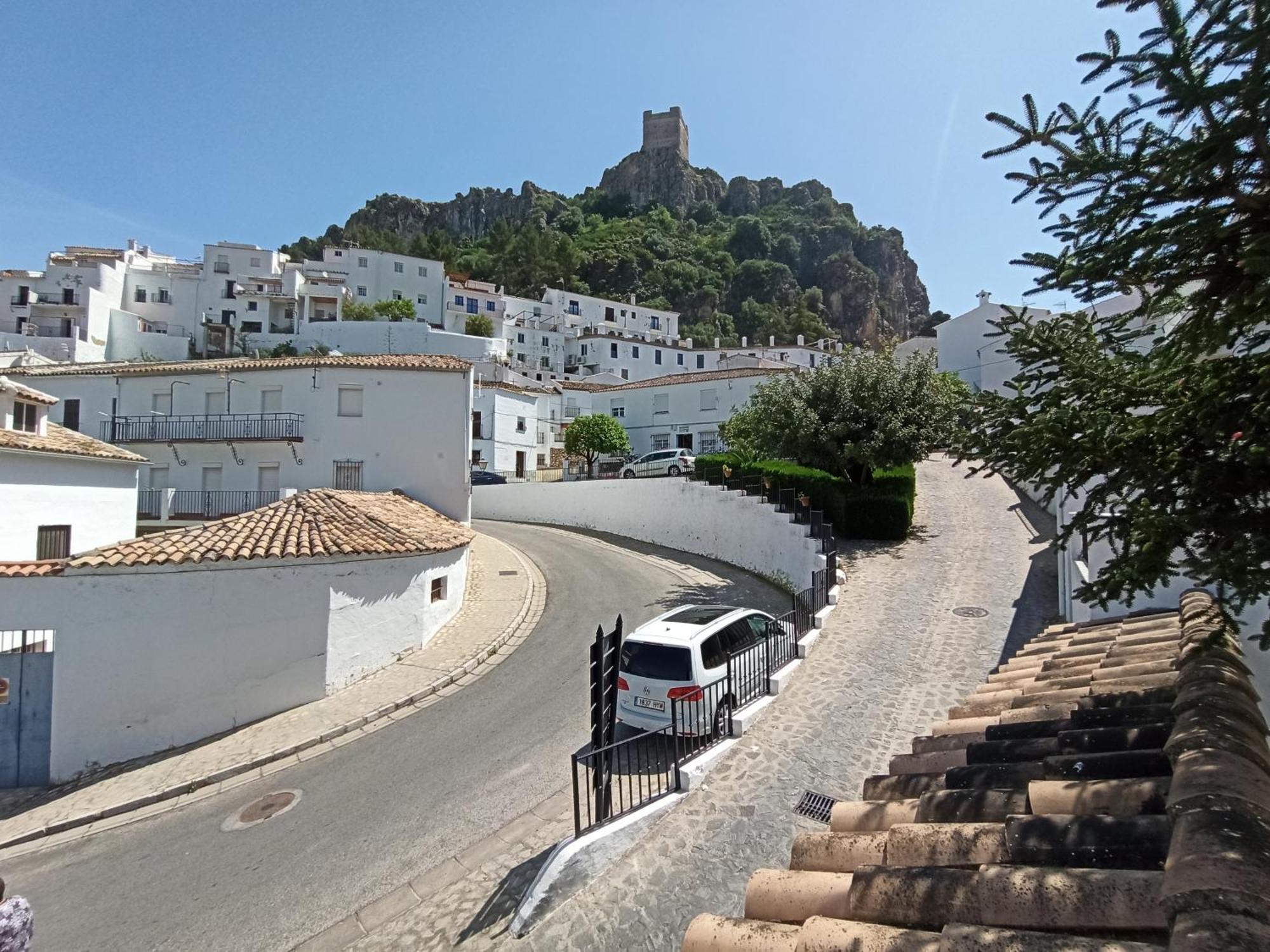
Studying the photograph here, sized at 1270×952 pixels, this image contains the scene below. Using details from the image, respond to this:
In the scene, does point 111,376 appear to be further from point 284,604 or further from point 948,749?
point 948,749

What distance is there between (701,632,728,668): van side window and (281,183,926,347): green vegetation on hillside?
63985mm

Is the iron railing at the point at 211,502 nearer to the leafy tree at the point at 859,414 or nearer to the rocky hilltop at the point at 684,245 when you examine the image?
the leafy tree at the point at 859,414

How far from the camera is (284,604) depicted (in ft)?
38.9

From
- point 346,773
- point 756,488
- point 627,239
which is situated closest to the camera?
point 346,773

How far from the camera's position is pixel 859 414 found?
18875mm

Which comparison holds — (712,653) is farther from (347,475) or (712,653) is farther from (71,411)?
(71,411)

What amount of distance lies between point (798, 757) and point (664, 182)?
386 feet

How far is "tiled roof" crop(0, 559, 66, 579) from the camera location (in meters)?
10.6

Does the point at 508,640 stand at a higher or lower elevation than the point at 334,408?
lower

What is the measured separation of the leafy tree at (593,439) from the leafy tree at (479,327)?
23161 millimetres

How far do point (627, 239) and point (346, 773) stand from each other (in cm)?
8356

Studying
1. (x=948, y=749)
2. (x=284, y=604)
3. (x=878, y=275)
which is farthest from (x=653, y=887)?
(x=878, y=275)

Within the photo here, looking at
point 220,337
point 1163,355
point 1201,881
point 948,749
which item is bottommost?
point 948,749

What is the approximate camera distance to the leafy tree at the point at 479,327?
183 feet
